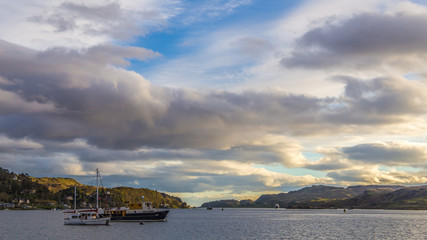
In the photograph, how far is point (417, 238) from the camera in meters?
138

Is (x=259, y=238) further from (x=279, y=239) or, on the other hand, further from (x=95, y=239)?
(x=95, y=239)

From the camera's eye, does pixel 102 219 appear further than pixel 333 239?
Yes

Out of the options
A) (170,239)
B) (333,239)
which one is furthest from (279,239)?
(170,239)

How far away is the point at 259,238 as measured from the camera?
137m

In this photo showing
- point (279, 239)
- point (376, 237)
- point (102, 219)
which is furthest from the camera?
point (102, 219)

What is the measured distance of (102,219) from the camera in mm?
187625

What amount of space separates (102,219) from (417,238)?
12799cm

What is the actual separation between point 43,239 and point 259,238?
70.0 m

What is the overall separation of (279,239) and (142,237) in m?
45.1

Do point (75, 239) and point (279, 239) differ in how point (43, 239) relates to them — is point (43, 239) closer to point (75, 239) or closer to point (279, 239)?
point (75, 239)

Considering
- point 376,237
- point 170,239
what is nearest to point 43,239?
point 170,239

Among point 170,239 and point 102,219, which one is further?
point 102,219

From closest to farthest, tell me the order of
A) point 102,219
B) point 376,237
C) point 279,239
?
point 279,239 < point 376,237 < point 102,219

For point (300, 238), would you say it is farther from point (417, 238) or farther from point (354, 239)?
point (417, 238)
